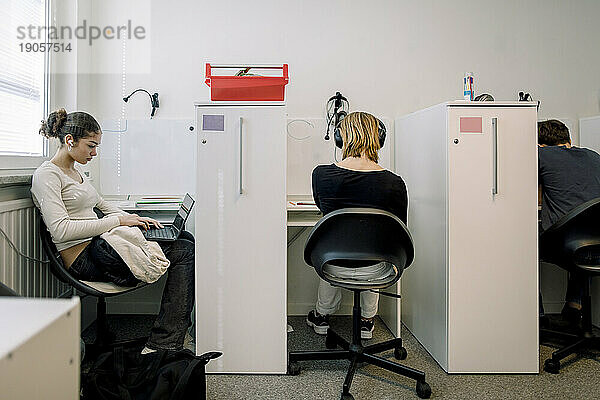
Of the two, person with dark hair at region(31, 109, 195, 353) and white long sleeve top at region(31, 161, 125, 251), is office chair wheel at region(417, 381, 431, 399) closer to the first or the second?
person with dark hair at region(31, 109, 195, 353)

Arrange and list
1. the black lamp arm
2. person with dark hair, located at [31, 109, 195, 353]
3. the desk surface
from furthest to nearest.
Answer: the black lamp arm → the desk surface → person with dark hair, located at [31, 109, 195, 353]

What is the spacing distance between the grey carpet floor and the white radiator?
3.02 feet

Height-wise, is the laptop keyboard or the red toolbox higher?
the red toolbox

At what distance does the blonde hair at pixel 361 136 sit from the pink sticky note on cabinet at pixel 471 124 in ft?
1.27

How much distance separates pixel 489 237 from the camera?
2498mm

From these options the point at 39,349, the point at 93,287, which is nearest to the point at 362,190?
the point at 93,287

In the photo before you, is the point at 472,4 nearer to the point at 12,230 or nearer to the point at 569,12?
the point at 569,12

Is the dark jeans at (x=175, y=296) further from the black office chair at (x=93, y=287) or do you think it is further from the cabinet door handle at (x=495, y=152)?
the cabinet door handle at (x=495, y=152)

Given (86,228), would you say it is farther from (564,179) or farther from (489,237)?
(564,179)

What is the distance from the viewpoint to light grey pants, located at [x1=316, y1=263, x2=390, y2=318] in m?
2.31

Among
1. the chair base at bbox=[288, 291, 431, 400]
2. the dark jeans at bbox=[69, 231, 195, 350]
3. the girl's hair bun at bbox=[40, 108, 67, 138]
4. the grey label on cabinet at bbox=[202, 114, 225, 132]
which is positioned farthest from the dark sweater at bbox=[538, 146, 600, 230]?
the girl's hair bun at bbox=[40, 108, 67, 138]

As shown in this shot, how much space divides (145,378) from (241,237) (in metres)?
0.75

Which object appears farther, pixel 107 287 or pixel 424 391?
pixel 107 287

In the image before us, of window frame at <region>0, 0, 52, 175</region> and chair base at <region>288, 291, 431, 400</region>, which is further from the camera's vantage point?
window frame at <region>0, 0, 52, 175</region>
